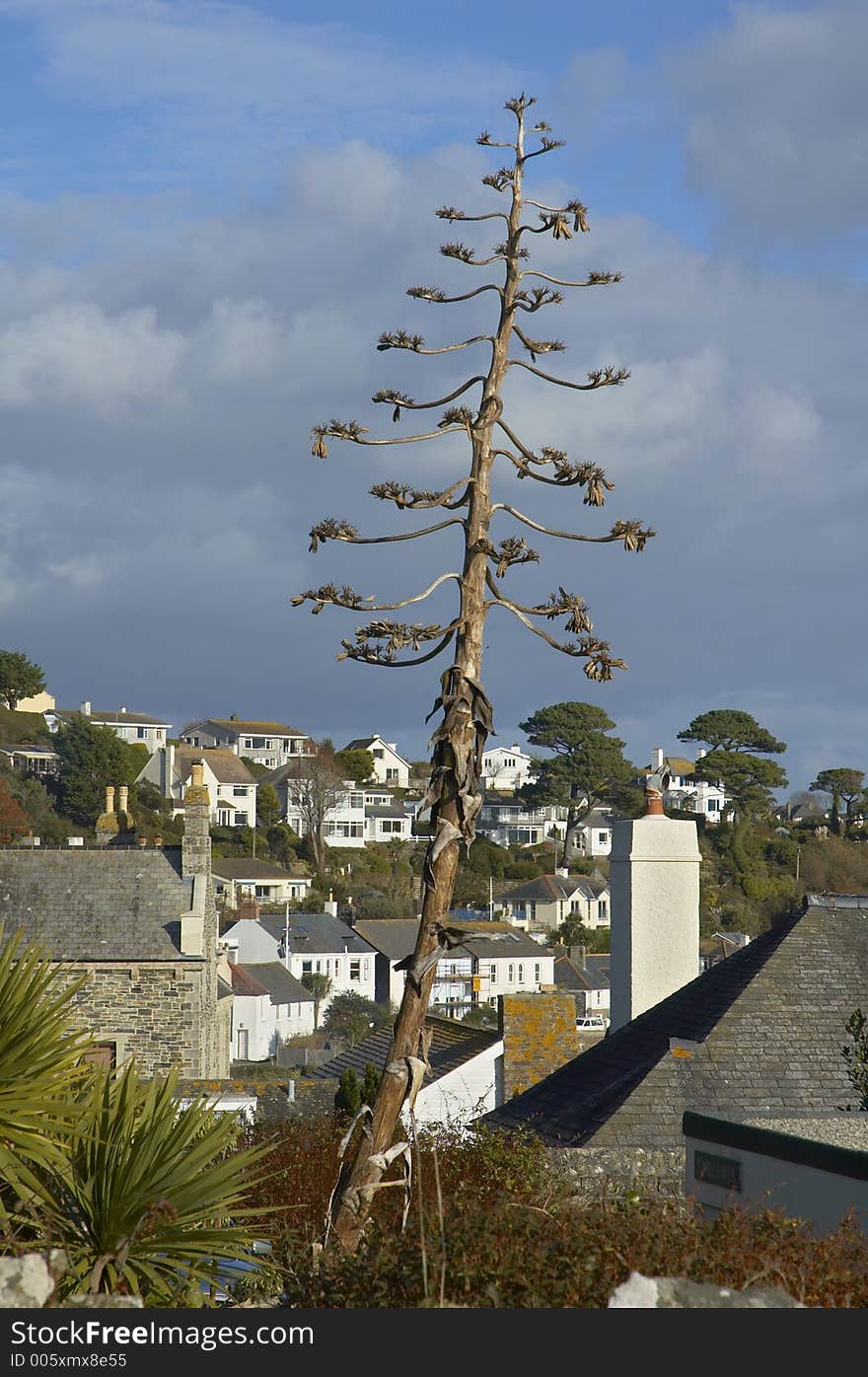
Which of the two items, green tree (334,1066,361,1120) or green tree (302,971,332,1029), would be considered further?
green tree (302,971,332,1029)

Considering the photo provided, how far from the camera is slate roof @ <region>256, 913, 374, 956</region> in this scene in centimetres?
7150

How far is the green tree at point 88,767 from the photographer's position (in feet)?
290

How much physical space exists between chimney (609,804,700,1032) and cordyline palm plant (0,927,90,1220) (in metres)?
6.89

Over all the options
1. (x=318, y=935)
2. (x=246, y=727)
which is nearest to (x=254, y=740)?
(x=246, y=727)

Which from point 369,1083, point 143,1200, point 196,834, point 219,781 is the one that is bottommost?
point 369,1083

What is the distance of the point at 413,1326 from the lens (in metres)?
A: 4.98

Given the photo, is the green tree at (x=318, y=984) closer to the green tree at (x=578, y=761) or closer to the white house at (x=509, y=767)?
the green tree at (x=578, y=761)

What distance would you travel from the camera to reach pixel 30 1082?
8219 millimetres

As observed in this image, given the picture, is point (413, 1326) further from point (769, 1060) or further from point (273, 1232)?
point (769, 1060)

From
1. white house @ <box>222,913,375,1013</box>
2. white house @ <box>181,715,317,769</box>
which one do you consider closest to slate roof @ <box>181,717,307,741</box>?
white house @ <box>181,715,317,769</box>

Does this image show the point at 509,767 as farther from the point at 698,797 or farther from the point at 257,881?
the point at 257,881

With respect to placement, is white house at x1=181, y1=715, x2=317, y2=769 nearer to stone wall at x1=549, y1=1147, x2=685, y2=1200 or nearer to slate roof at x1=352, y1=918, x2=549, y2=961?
slate roof at x1=352, y1=918, x2=549, y2=961

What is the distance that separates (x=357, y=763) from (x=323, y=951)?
43.5 m

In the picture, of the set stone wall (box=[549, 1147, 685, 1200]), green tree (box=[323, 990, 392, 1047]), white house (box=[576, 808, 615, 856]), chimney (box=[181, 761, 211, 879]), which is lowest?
green tree (box=[323, 990, 392, 1047])
